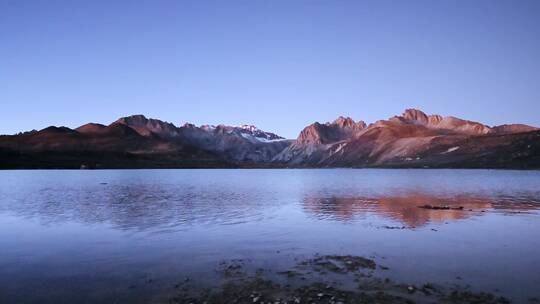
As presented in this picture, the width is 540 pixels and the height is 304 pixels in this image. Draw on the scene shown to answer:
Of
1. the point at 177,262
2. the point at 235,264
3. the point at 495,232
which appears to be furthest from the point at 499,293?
the point at 495,232

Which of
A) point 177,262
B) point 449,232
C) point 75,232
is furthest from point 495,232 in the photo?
point 75,232

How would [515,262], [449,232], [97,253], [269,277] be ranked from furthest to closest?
[449,232], [97,253], [515,262], [269,277]

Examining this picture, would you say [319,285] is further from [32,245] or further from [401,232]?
[32,245]

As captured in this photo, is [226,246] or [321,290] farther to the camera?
[226,246]

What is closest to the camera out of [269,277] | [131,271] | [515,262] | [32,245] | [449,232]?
[269,277]

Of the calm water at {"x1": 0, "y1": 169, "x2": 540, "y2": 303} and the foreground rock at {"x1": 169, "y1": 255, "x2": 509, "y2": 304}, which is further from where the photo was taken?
the calm water at {"x1": 0, "y1": 169, "x2": 540, "y2": 303}

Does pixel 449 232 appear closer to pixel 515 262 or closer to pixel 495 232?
pixel 495 232

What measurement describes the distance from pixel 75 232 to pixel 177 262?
55.8 ft

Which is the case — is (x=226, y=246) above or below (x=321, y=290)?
above

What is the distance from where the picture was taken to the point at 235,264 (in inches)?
1077

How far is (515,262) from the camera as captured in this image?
91.3 ft

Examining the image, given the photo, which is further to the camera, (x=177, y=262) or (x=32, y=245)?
(x=32, y=245)

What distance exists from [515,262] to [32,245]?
3530cm

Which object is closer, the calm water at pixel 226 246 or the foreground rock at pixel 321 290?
the foreground rock at pixel 321 290
